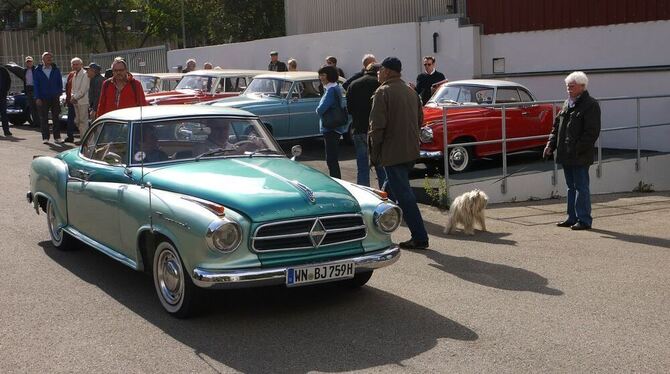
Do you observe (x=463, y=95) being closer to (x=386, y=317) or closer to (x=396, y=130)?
(x=396, y=130)

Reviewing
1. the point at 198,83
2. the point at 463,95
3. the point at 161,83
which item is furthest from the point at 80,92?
the point at 463,95

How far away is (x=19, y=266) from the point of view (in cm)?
802

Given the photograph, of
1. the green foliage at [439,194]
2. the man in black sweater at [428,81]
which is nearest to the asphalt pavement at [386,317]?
the green foliage at [439,194]

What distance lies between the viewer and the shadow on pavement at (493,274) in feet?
23.8

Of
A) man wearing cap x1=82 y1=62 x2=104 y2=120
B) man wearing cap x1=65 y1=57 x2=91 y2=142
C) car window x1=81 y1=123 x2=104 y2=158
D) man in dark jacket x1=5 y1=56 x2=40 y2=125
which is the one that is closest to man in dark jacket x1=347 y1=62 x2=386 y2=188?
car window x1=81 y1=123 x2=104 y2=158

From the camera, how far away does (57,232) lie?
28.1 feet

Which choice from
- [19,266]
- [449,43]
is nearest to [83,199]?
[19,266]

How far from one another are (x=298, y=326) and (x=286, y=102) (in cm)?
1181

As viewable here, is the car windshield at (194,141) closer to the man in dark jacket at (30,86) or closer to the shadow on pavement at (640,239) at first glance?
the shadow on pavement at (640,239)

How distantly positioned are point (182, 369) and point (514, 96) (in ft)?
34.5

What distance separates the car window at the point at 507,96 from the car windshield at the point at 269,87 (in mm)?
4949

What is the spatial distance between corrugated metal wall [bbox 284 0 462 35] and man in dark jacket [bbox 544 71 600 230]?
11.5 metres

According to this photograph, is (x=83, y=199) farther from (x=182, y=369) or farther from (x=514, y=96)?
(x=514, y=96)

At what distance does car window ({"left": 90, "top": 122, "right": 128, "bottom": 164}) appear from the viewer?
294 inches
